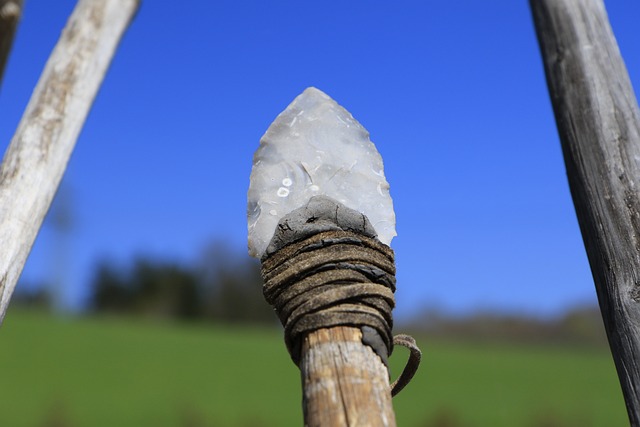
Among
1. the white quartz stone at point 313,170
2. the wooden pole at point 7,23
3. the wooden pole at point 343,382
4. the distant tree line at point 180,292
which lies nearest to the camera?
the wooden pole at point 343,382

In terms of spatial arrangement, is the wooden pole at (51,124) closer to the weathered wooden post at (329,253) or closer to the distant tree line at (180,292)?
the weathered wooden post at (329,253)

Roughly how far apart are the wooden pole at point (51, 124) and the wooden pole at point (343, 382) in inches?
26.0

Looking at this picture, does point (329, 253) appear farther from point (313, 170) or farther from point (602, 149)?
point (602, 149)

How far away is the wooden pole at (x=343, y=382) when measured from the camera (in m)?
1.01

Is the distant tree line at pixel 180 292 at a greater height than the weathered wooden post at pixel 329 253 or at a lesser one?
greater

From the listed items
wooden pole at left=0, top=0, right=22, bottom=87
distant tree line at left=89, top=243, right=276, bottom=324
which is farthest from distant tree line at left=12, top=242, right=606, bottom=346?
wooden pole at left=0, top=0, right=22, bottom=87

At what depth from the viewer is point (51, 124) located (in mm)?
1621

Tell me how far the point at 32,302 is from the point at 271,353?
1735 cm

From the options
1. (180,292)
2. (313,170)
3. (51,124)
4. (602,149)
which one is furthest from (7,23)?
(180,292)

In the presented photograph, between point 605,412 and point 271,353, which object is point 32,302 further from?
point 605,412

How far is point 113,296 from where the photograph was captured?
34.5 m

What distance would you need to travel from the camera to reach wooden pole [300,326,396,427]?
101 cm

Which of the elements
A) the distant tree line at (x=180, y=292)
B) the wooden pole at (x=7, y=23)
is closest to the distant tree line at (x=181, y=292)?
the distant tree line at (x=180, y=292)

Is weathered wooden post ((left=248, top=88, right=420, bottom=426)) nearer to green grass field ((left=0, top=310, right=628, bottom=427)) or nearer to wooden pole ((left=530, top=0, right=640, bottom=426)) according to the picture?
wooden pole ((left=530, top=0, right=640, bottom=426))
